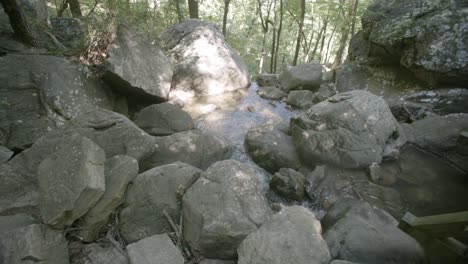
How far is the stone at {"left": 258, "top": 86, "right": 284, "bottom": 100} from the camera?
28.7 ft

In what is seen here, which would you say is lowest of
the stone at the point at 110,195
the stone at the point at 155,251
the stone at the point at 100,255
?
the stone at the point at 100,255

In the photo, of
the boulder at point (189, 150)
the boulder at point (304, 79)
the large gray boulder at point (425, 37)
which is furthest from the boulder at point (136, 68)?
the large gray boulder at point (425, 37)

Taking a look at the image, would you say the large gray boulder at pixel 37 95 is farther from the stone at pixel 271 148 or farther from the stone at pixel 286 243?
the stone at pixel 286 243

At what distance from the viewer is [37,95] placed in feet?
16.9

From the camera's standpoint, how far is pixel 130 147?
14.5 ft

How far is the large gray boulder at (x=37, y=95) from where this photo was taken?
4.69m

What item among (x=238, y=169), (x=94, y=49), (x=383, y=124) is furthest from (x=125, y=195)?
(x=383, y=124)

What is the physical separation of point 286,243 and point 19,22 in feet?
21.7

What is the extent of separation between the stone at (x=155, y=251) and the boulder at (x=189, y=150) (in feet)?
5.29

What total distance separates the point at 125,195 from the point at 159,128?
2.31m

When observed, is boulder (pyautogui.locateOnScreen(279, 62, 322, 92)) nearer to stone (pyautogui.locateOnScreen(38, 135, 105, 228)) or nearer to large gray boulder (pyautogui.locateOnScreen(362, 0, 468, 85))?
large gray boulder (pyautogui.locateOnScreen(362, 0, 468, 85))

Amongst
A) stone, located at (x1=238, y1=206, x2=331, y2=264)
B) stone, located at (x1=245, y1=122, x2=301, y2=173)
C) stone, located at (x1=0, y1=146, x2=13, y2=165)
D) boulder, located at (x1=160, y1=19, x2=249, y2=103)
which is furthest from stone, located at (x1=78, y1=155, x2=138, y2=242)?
boulder, located at (x1=160, y1=19, x2=249, y2=103)

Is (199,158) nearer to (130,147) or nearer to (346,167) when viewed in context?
(130,147)

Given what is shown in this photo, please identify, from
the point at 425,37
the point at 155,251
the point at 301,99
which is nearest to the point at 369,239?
the point at 155,251
